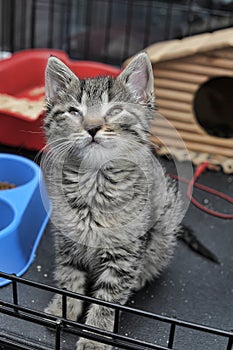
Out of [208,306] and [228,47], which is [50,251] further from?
[228,47]

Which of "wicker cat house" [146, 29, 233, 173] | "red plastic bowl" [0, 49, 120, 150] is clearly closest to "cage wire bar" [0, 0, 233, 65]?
"red plastic bowl" [0, 49, 120, 150]

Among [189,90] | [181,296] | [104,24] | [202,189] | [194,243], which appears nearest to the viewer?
[181,296]

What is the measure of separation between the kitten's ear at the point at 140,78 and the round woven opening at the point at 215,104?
1012mm

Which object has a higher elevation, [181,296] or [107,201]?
[107,201]

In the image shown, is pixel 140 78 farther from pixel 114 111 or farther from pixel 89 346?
pixel 89 346

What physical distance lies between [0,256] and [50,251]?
0.20 meters

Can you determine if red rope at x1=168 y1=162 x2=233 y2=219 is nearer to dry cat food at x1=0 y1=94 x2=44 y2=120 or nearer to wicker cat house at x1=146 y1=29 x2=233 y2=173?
wicker cat house at x1=146 y1=29 x2=233 y2=173

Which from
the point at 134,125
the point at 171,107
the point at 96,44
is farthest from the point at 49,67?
the point at 96,44

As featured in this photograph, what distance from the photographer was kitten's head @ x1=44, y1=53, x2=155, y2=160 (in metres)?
0.93

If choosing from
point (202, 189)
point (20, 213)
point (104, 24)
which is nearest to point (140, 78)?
point (20, 213)

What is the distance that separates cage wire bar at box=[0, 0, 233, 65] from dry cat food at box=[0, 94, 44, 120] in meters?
0.63

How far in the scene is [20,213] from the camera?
123 centimetres

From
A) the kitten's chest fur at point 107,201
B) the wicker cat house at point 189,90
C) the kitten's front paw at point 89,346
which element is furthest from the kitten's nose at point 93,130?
the wicker cat house at point 189,90

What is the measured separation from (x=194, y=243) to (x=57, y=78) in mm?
620
